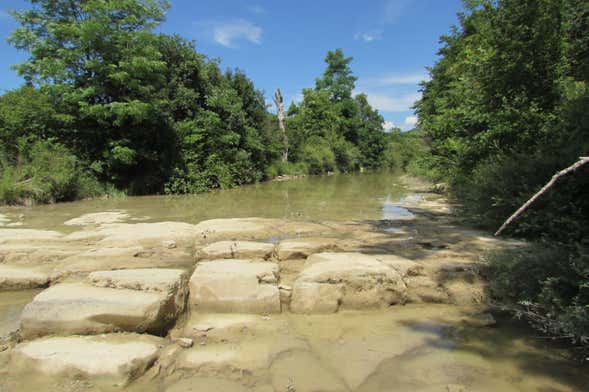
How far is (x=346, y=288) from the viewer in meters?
3.46

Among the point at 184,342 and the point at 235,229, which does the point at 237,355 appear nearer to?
the point at 184,342

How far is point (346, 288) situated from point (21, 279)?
3495 mm

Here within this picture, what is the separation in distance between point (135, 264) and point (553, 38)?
8.17 meters

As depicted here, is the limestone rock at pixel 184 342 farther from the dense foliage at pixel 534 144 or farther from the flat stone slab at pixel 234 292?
the dense foliage at pixel 534 144

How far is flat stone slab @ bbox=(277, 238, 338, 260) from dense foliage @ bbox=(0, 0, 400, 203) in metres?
10.0

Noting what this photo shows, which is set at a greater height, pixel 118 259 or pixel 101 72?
pixel 101 72

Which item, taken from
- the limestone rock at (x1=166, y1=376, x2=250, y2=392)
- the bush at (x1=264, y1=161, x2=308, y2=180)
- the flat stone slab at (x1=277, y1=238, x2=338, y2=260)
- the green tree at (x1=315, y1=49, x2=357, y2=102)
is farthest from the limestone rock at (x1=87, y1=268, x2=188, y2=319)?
the green tree at (x1=315, y1=49, x2=357, y2=102)

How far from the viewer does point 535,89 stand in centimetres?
712

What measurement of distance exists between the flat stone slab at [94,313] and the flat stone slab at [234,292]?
38cm

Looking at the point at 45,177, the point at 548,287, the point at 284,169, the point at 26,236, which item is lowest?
the point at 26,236

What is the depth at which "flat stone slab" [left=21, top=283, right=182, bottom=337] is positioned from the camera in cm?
268

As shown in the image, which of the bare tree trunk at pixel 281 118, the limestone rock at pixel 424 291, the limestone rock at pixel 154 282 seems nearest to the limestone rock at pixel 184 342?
the limestone rock at pixel 154 282

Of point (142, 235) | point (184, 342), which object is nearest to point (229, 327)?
point (184, 342)

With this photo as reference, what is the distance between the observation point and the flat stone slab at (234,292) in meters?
3.28
